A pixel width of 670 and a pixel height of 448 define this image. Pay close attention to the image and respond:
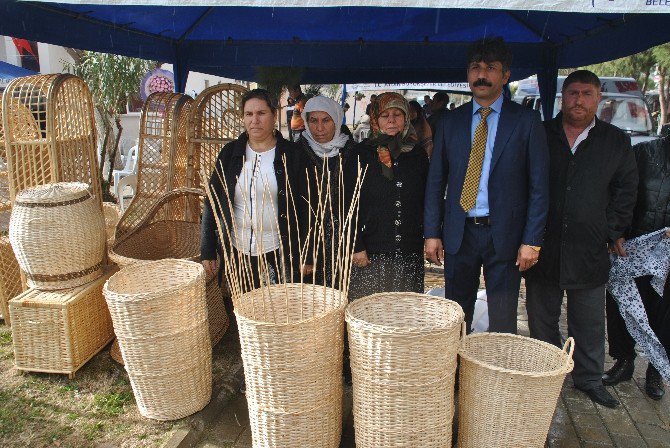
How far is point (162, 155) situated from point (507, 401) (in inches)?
138

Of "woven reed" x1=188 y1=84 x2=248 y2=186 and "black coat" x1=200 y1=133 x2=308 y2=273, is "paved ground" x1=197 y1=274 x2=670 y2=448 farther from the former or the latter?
"woven reed" x1=188 y1=84 x2=248 y2=186

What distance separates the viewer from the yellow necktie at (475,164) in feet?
8.28

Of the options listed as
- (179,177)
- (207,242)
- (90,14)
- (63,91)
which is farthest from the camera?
(179,177)

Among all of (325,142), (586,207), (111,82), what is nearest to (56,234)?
(325,142)

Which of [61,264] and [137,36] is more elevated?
[137,36]

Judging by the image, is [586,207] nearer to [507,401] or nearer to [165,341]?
[507,401]

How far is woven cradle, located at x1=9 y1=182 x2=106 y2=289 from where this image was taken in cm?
279

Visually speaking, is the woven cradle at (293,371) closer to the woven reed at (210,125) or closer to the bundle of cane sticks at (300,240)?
the bundle of cane sticks at (300,240)

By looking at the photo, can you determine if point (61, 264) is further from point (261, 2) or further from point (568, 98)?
point (568, 98)

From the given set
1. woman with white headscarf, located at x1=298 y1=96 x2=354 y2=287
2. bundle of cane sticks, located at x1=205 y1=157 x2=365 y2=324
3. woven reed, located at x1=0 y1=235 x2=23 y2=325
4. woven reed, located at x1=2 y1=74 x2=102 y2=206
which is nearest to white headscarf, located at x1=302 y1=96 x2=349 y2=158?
woman with white headscarf, located at x1=298 y1=96 x2=354 y2=287

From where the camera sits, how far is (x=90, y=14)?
3672mm

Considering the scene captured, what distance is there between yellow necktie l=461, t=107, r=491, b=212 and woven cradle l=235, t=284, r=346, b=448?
848 millimetres

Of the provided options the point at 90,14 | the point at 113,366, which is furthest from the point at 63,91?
the point at 113,366

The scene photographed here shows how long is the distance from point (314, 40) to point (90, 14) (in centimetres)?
215
